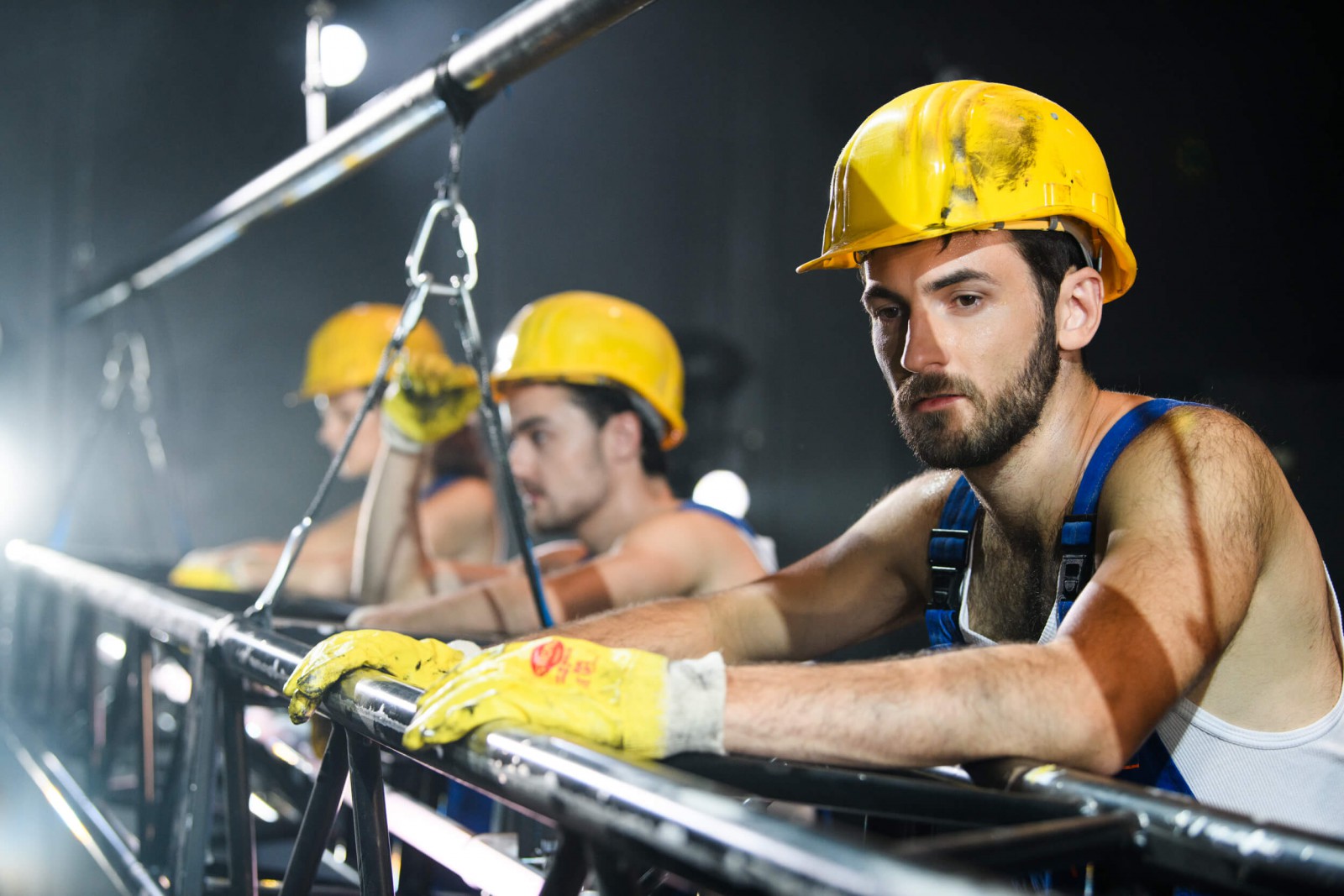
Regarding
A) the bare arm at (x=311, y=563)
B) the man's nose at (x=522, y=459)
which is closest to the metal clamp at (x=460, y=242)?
the man's nose at (x=522, y=459)

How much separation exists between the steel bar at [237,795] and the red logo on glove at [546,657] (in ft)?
3.66

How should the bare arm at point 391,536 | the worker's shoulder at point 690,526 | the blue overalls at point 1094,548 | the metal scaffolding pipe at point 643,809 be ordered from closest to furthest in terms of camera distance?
1. the metal scaffolding pipe at point 643,809
2. the blue overalls at point 1094,548
3. the worker's shoulder at point 690,526
4. the bare arm at point 391,536

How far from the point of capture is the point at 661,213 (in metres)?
5.18

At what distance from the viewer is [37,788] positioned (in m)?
Result: 3.82

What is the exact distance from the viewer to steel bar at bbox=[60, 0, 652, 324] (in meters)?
1.93

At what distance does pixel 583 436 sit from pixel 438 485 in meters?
1.30

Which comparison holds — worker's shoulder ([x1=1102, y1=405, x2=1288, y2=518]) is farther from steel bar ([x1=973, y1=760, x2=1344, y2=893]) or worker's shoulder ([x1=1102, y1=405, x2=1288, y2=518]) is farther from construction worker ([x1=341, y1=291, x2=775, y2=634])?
construction worker ([x1=341, y1=291, x2=775, y2=634])

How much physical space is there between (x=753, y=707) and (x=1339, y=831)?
994mm

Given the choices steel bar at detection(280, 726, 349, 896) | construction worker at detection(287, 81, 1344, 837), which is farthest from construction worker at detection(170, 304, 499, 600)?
construction worker at detection(287, 81, 1344, 837)

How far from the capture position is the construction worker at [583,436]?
3.19m

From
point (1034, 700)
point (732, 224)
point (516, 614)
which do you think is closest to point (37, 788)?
point (516, 614)

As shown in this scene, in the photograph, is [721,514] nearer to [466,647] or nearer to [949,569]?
[949,569]

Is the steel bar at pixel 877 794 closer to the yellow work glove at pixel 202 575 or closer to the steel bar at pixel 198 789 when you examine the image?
the steel bar at pixel 198 789

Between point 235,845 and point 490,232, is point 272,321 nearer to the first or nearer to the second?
point 490,232
